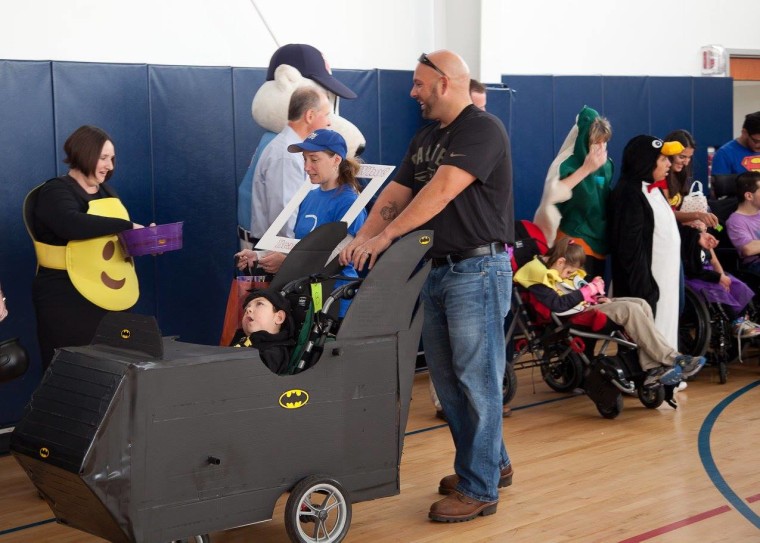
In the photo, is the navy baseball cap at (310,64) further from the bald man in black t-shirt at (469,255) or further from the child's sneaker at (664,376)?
the child's sneaker at (664,376)

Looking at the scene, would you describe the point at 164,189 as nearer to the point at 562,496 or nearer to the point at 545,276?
the point at 545,276

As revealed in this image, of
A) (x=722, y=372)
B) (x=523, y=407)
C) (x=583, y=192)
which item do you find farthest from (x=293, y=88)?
(x=722, y=372)

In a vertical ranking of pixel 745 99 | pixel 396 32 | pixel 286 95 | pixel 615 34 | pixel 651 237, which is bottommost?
pixel 651 237

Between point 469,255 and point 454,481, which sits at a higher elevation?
point 469,255

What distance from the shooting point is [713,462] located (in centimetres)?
461

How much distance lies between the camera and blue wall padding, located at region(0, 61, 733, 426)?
524cm

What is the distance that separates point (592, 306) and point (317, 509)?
2.64 m

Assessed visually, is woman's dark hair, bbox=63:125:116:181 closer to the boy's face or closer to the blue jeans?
the boy's face

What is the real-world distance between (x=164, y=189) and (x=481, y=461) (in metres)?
2.70

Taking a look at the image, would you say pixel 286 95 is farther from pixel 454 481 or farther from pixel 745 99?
pixel 745 99

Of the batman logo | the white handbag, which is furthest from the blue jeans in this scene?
the white handbag

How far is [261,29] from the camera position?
6.63 m

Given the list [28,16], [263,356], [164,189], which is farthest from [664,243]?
[28,16]

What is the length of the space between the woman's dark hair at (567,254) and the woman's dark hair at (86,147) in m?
2.50
